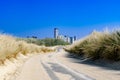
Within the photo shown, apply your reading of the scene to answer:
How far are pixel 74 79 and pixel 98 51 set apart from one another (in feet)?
34.5

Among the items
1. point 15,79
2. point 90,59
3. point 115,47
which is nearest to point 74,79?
point 15,79

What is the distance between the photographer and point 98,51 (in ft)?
76.3

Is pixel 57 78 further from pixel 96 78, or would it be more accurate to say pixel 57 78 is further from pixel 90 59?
pixel 90 59

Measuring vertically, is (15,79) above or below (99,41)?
below

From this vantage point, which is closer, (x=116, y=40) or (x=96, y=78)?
(x=96, y=78)

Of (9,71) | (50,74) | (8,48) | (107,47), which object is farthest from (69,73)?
(8,48)

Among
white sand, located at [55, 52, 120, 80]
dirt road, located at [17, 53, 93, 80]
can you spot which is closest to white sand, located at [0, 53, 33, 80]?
dirt road, located at [17, 53, 93, 80]

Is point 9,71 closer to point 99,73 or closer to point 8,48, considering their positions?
point 99,73

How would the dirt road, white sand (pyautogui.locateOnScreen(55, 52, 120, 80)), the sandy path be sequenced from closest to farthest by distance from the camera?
white sand (pyautogui.locateOnScreen(55, 52, 120, 80)) → the sandy path → the dirt road

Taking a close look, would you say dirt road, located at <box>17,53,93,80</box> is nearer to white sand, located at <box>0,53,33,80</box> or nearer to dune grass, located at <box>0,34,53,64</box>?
white sand, located at <box>0,53,33,80</box>

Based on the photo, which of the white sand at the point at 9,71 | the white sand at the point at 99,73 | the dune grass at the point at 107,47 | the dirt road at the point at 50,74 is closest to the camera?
the white sand at the point at 99,73

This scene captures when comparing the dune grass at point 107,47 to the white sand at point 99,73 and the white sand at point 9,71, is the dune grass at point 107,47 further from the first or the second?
the white sand at point 9,71

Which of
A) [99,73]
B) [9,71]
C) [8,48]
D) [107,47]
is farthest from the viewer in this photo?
[8,48]

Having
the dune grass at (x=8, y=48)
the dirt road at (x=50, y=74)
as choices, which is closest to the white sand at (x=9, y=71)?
the dirt road at (x=50, y=74)
